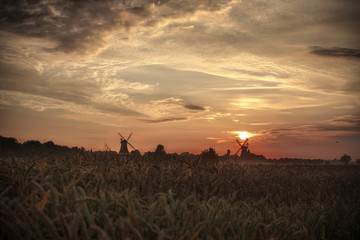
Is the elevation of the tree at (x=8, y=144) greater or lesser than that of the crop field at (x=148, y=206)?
greater

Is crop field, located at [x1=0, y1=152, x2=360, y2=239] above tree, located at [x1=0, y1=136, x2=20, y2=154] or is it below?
below

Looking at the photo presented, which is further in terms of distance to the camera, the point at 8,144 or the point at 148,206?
the point at 8,144

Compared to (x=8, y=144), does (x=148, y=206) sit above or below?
below

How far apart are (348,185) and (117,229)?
14.5 m

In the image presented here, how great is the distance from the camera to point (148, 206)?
4.16 m

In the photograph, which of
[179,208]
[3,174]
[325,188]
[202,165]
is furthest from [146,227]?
[325,188]

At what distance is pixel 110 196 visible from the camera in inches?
155

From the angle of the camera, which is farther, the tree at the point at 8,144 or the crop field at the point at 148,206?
the tree at the point at 8,144

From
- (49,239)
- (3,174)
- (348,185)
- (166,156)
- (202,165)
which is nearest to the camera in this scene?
(49,239)

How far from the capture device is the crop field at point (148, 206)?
3.03 meters

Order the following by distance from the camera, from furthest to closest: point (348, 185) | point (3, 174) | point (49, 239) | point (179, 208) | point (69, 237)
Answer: point (348, 185) → point (3, 174) → point (179, 208) → point (49, 239) → point (69, 237)

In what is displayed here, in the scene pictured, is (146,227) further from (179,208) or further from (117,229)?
(179,208)

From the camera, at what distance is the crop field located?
3.03 meters

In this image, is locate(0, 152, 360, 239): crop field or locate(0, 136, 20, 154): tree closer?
locate(0, 152, 360, 239): crop field
